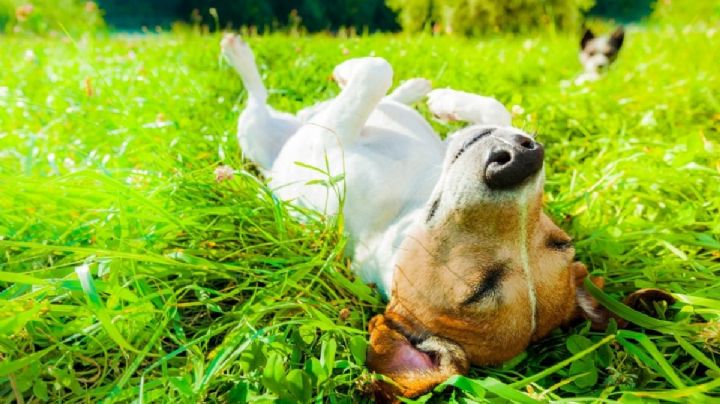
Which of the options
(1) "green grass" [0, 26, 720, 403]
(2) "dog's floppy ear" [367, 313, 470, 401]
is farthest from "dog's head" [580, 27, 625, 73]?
(2) "dog's floppy ear" [367, 313, 470, 401]

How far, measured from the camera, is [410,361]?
1.56 m

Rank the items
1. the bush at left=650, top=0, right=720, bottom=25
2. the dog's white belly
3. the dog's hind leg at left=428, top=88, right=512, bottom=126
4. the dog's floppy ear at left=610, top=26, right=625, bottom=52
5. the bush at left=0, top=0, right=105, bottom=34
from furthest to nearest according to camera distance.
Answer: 1. the bush at left=0, top=0, right=105, bottom=34
2. the bush at left=650, top=0, right=720, bottom=25
3. the dog's floppy ear at left=610, top=26, right=625, bottom=52
4. the dog's hind leg at left=428, top=88, right=512, bottom=126
5. the dog's white belly

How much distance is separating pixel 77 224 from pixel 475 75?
9.78 feet

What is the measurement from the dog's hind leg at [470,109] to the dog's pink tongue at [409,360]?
1.13 m

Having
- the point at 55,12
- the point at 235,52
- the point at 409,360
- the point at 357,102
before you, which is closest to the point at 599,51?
the point at 235,52

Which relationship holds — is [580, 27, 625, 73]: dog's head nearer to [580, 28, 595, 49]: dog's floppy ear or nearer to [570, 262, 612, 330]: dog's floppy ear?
[580, 28, 595, 49]: dog's floppy ear

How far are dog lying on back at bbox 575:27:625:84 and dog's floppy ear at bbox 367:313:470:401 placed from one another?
3984 mm

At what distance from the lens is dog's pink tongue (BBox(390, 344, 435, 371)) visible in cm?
155

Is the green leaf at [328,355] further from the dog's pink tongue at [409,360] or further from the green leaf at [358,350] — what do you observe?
the dog's pink tongue at [409,360]

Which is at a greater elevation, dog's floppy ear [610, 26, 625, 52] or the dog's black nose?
the dog's black nose

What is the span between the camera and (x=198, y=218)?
2.17 metres

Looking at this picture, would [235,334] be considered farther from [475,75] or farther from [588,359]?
[475,75]

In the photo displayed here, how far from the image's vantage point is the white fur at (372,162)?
201 cm

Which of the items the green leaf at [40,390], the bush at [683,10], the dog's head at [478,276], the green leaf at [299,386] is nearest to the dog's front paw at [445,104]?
the dog's head at [478,276]
